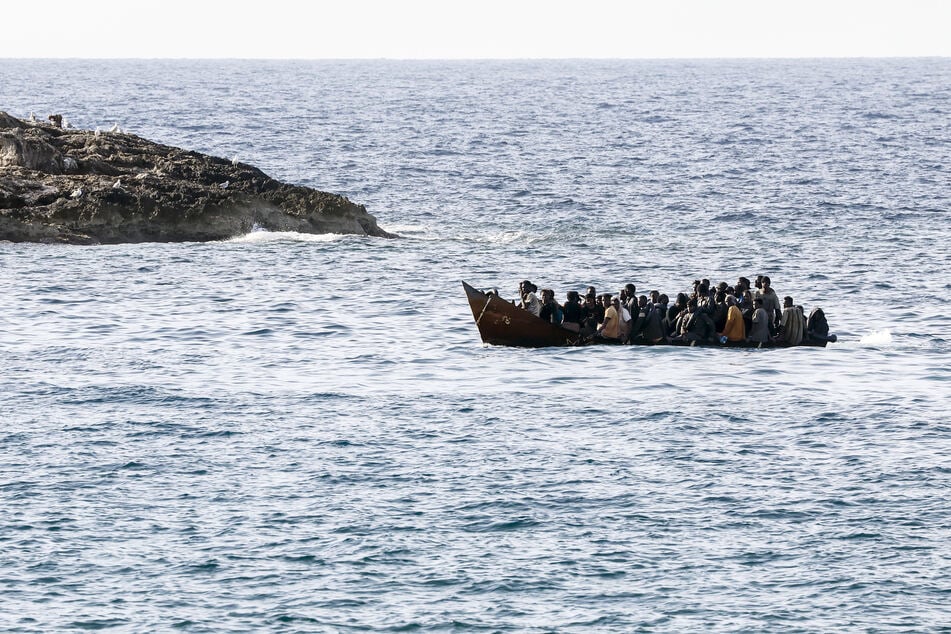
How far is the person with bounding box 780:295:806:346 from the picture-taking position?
3791cm

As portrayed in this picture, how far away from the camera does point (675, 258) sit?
5228cm

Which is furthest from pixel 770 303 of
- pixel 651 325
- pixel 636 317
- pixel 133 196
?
pixel 133 196

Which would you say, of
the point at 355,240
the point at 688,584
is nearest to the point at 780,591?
the point at 688,584

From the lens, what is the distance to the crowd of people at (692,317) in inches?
1491

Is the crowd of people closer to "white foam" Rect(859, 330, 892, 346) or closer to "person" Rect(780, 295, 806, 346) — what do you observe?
"person" Rect(780, 295, 806, 346)

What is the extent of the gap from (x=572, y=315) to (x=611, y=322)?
1.04m

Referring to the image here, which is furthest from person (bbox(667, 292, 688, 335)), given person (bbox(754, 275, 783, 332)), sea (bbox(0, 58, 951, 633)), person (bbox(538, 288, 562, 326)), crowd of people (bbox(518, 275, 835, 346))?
person (bbox(538, 288, 562, 326))

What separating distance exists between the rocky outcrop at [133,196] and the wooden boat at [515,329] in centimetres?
1793

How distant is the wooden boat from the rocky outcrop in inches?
706

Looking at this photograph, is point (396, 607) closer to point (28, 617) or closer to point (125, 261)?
point (28, 617)

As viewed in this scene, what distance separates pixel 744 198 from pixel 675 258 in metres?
20.7

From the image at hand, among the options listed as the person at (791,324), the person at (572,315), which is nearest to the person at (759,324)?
the person at (791,324)

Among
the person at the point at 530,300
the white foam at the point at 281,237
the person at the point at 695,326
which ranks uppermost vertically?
the white foam at the point at 281,237

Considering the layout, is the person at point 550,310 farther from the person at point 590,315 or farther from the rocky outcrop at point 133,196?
the rocky outcrop at point 133,196
